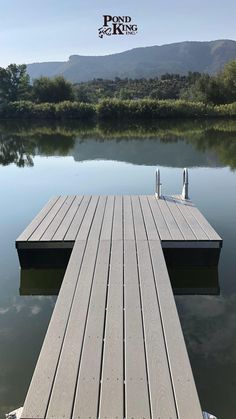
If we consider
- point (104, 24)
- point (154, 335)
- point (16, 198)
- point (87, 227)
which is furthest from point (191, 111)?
point (154, 335)

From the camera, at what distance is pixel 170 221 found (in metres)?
5.98

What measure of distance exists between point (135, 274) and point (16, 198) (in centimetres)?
550

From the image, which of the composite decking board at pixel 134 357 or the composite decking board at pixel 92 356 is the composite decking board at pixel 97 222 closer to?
the composite decking board at pixel 92 356

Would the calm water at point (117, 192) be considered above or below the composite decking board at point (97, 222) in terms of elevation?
below

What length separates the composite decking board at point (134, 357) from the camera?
2.45m

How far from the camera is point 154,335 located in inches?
123

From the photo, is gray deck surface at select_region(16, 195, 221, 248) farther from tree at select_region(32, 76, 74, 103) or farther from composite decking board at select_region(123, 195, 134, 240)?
tree at select_region(32, 76, 74, 103)

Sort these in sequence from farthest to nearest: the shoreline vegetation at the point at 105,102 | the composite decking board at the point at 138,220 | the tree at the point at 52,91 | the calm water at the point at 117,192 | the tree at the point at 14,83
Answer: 1. the tree at the point at 14,83
2. the tree at the point at 52,91
3. the shoreline vegetation at the point at 105,102
4. the composite decking board at the point at 138,220
5. the calm water at the point at 117,192

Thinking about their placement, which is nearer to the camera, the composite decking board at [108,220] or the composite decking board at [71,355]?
the composite decking board at [71,355]

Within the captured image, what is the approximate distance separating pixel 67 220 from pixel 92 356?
3.46m

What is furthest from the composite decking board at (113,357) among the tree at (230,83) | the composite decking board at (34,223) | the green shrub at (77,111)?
the tree at (230,83)

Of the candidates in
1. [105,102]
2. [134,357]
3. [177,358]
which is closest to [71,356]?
[134,357]

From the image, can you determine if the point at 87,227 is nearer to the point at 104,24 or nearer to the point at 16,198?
the point at 16,198

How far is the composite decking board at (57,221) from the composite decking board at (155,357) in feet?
5.91
